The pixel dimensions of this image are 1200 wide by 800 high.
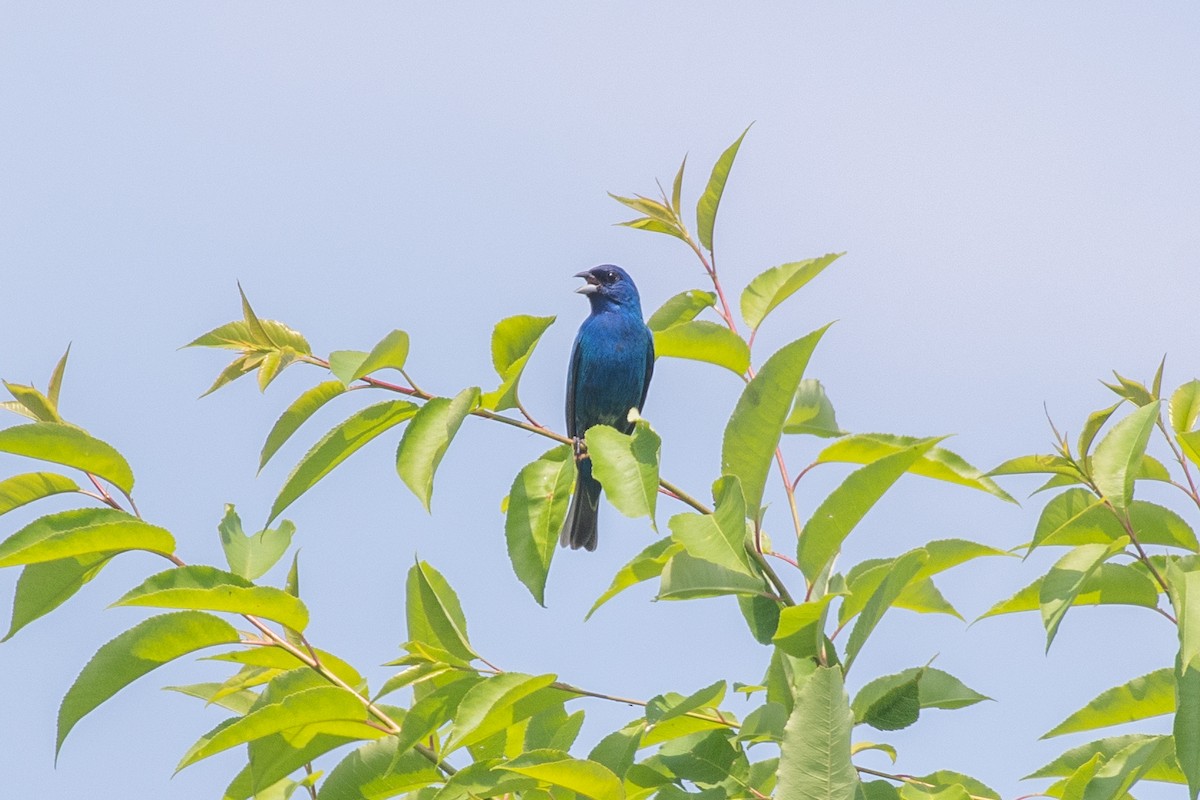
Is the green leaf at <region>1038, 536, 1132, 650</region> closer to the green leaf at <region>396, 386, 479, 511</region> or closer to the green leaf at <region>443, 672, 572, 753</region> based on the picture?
the green leaf at <region>443, 672, 572, 753</region>

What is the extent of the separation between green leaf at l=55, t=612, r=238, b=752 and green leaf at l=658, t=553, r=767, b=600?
0.96 m

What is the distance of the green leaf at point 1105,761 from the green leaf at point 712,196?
1.53 metres

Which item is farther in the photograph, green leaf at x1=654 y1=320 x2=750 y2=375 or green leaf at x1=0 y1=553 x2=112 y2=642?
green leaf at x1=654 y1=320 x2=750 y2=375

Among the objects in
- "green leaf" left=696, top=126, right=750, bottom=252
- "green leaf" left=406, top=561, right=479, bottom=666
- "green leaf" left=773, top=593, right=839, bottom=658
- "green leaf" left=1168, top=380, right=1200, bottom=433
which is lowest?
"green leaf" left=773, top=593, right=839, bottom=658

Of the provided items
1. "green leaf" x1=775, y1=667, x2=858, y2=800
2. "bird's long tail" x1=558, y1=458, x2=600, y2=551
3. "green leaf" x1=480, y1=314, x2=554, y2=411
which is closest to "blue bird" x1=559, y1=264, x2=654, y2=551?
"bird's long tail" x1=558, y1=458, x2=600, y2=551

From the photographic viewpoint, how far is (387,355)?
2.84 meters

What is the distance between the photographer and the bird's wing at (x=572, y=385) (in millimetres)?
9445

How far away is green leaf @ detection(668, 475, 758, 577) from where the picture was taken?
2420mm

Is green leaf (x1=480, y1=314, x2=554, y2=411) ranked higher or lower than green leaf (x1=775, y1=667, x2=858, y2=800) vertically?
higher

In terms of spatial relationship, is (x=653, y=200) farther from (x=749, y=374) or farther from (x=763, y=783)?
(x=763, y=783)

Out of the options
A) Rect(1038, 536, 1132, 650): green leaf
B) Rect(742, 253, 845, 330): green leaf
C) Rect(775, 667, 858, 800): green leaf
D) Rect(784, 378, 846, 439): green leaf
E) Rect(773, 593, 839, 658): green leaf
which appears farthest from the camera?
Rect(742, 253, 845, 330): green leaf

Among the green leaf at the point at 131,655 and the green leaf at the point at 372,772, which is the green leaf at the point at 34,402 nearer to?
the green leaf at the point at 131,655

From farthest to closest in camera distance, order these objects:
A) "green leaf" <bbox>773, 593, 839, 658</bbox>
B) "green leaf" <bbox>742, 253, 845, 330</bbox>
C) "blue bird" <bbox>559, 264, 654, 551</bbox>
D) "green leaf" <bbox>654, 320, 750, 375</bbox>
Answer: "blue bird" <bbox>559, 264, 654, 551</bbox>, "green leaf" <bbox>742, 253, 845, 330</bbox>, "green leaf" <bbox>654, 320, 750, 375</bbox>, "green leaf" <bbox>773, 593, 839, 658</bbox>

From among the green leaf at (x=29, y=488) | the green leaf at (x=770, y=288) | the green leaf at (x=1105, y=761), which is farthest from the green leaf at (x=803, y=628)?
the green leaf at (x=29, y=488)
